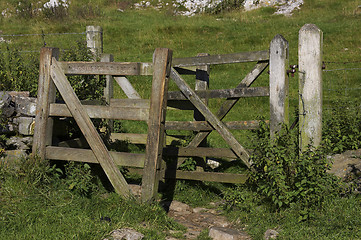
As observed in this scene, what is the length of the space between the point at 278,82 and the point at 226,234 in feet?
7.23

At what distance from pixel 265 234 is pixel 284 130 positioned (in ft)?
4.78

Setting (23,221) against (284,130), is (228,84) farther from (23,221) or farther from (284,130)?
(23,221)

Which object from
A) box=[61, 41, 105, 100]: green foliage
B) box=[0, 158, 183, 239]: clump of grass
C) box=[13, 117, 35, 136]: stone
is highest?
box=[61, 41, 105, 100]: green foliage

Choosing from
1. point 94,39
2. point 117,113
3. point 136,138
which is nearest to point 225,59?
point 117,113

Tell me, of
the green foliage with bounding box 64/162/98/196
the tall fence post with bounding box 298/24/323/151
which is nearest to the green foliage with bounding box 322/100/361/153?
the tall fence post with bounding box 298/24/323/151

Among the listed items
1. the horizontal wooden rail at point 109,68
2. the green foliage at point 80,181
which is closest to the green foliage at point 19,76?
the horizontal wooden rail at point 109,68

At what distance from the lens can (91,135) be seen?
19.1 feet

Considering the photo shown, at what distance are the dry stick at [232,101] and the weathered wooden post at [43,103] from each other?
2.13 meters

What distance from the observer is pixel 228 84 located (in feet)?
47.2

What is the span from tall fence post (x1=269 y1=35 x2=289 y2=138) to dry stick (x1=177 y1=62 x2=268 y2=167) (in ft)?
0.73

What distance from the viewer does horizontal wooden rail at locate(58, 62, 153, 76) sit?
557 centimetres

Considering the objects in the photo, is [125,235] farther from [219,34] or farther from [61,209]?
[219,34]

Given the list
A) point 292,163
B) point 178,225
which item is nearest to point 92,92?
point 178,225

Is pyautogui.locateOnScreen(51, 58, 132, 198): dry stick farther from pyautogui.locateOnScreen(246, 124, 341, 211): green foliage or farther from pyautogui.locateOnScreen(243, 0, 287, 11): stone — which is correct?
pyautogui.locateOnScreen(243, 0, 287, 11): stone
